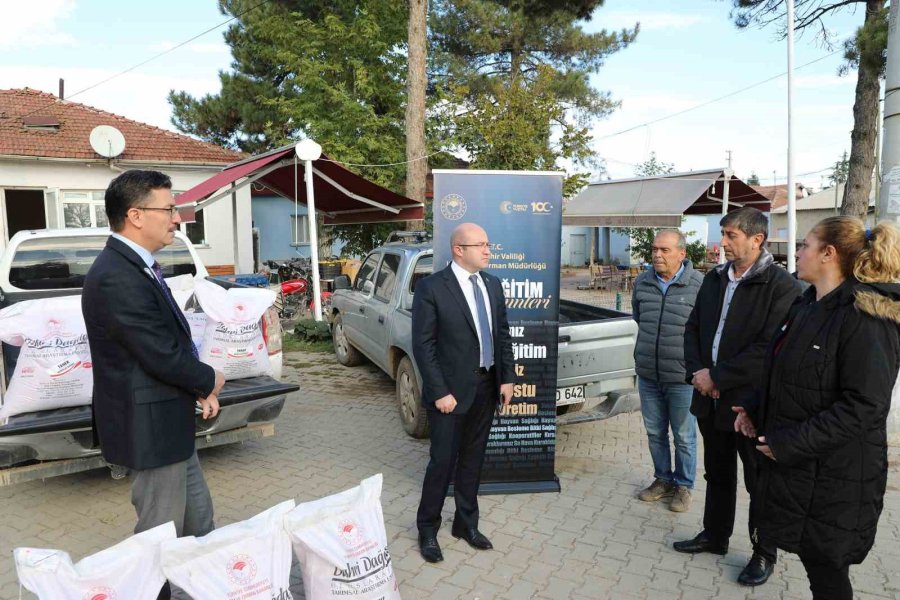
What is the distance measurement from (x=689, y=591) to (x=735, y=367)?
1184 millimetres

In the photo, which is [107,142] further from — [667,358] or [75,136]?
[667,358]

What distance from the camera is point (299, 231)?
82.2 feet

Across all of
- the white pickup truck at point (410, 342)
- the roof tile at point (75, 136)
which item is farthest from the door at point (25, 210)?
the white pickup truck at point (410, 342)

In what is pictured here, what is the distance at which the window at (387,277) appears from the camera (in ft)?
20.6

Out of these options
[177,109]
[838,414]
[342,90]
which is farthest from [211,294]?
[177,109]

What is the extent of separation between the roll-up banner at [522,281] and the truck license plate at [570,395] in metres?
0.46

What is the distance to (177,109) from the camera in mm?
24828

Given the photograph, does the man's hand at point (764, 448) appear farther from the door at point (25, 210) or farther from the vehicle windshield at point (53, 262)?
the door at point (25, 210)

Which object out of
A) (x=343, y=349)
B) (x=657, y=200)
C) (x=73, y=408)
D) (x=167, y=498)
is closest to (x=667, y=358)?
(x=167, y=498)

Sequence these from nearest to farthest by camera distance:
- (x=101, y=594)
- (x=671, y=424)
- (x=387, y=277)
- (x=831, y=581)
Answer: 1. (x=101, y=594)
2. (x=831, y=581)
3. (x=671, y=424)
4. (x=387, y=277)

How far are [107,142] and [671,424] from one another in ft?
52.0

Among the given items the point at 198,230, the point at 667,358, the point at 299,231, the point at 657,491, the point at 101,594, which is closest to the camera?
the point at 101,594

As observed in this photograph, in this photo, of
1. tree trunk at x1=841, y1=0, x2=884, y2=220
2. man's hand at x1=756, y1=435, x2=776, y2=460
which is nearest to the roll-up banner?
man's hand at x1=756, y1=435, x2=776, y2=460

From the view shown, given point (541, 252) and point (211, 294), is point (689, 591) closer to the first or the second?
point (541, 252)
